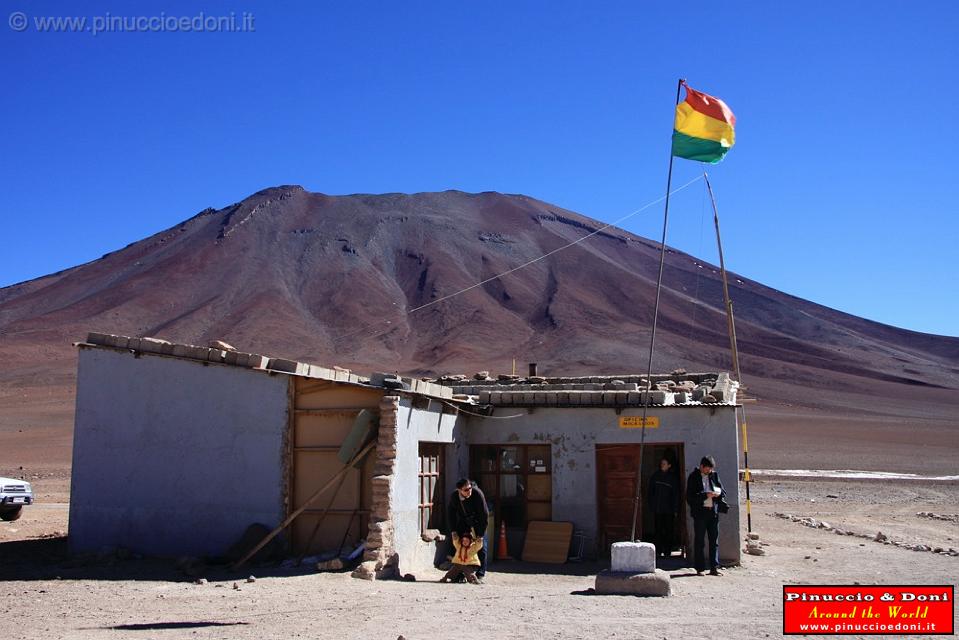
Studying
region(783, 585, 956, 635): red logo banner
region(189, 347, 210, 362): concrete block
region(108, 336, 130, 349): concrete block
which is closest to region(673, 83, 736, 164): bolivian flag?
region(783, 585, 956, 635): red logo banner

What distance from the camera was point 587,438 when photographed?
1566cm

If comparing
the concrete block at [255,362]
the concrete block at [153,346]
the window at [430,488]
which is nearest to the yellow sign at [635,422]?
the window at [430,488]

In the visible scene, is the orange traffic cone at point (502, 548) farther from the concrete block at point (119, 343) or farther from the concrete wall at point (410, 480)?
the concrete block at point (119, 343)

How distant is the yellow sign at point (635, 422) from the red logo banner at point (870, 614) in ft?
19.0

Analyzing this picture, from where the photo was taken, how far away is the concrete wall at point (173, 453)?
43.8ft

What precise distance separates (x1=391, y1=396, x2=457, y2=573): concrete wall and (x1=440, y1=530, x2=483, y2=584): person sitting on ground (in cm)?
80

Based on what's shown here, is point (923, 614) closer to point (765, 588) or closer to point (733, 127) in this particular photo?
point (765, 588)

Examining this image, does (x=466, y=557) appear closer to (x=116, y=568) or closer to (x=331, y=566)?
(x=331, y=566)

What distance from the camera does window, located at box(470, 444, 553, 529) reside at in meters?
15.9

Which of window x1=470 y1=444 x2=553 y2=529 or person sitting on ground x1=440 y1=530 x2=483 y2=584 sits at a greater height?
window x1=470 y1=444 x2=553 y2=529

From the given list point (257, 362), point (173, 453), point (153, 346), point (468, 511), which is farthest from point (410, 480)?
point (153, 346)

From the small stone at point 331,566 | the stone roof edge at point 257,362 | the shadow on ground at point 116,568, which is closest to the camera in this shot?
the shadow on ground at point 116,568

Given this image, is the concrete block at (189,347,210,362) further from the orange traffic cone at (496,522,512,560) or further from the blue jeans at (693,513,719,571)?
the blue jeans at (693,513,719,571)

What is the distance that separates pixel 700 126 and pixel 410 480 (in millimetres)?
6756
